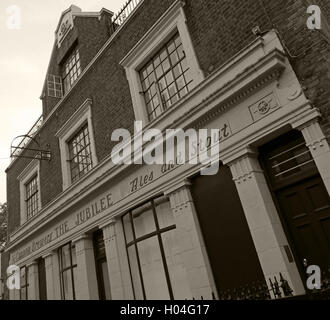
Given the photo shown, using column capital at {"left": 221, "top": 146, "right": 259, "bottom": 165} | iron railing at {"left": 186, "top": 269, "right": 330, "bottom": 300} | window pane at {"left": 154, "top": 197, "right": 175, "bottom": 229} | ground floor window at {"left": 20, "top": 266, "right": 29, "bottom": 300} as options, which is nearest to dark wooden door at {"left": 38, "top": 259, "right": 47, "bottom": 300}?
ground floor window at {"left": 20, "top": 266, "right": 29, "bottom": 300}

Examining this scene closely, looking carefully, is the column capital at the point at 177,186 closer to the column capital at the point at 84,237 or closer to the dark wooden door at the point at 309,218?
the dark wooden door at the point at 309,218

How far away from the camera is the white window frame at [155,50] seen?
302 inches

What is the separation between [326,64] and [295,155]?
161 cm

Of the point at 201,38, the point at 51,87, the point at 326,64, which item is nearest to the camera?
the point at 326,64

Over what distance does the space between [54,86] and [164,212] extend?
8437 mm

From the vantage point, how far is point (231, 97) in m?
6.37

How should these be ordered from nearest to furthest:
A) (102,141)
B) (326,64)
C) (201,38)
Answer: (326,64)
(201,38)
(102,141)

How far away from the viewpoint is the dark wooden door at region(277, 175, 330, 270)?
5277 mm

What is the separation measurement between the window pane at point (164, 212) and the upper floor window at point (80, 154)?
365cm

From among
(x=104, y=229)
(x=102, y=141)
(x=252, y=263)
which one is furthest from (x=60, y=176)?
(x=252, y=263)

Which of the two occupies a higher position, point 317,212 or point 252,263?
point 317,212

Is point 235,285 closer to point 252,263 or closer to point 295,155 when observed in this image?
point 252,263

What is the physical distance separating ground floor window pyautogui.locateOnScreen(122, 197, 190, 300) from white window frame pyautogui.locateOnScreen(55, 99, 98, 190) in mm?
3188

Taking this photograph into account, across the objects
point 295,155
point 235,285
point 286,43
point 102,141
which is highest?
point 102,141
